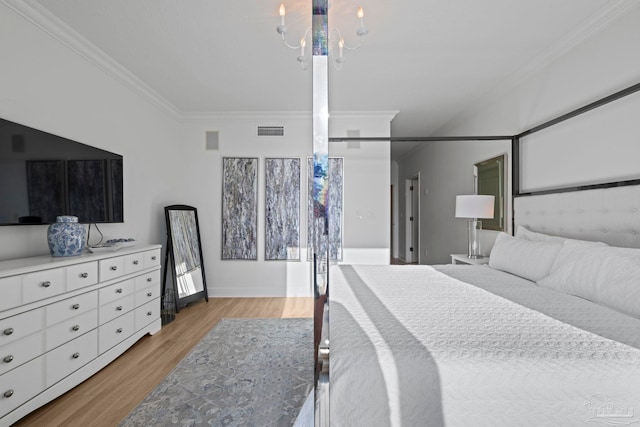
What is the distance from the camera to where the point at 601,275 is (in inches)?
58.6

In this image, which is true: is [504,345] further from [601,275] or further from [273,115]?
[273,115]

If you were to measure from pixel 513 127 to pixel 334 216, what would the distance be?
7.29ft

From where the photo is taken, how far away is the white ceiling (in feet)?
6.27

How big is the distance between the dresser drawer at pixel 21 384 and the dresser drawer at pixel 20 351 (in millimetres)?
30

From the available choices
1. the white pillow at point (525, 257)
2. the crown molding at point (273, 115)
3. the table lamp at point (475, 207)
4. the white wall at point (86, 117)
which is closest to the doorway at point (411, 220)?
the crown molding at point (273, 115)

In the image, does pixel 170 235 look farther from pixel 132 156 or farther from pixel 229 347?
pixel 229 347

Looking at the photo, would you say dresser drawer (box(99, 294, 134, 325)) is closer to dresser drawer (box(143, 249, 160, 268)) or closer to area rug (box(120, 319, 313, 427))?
dresser drawer (box(143, 249, 160, 268))

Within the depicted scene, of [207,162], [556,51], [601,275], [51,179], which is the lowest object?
[601,275]

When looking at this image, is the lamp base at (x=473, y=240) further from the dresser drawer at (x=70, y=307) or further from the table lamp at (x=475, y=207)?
the dresser drawer at (x=70, y=307)

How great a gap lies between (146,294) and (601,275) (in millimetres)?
3271

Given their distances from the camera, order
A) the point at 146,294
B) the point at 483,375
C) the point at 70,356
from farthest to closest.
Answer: the point at 146,294
the point at 70,356
the point at 483,375

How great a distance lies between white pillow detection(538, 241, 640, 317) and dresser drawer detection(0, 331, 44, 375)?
9.79ft

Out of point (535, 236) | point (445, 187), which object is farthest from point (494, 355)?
point (445, 187)

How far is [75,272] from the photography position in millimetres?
1856
